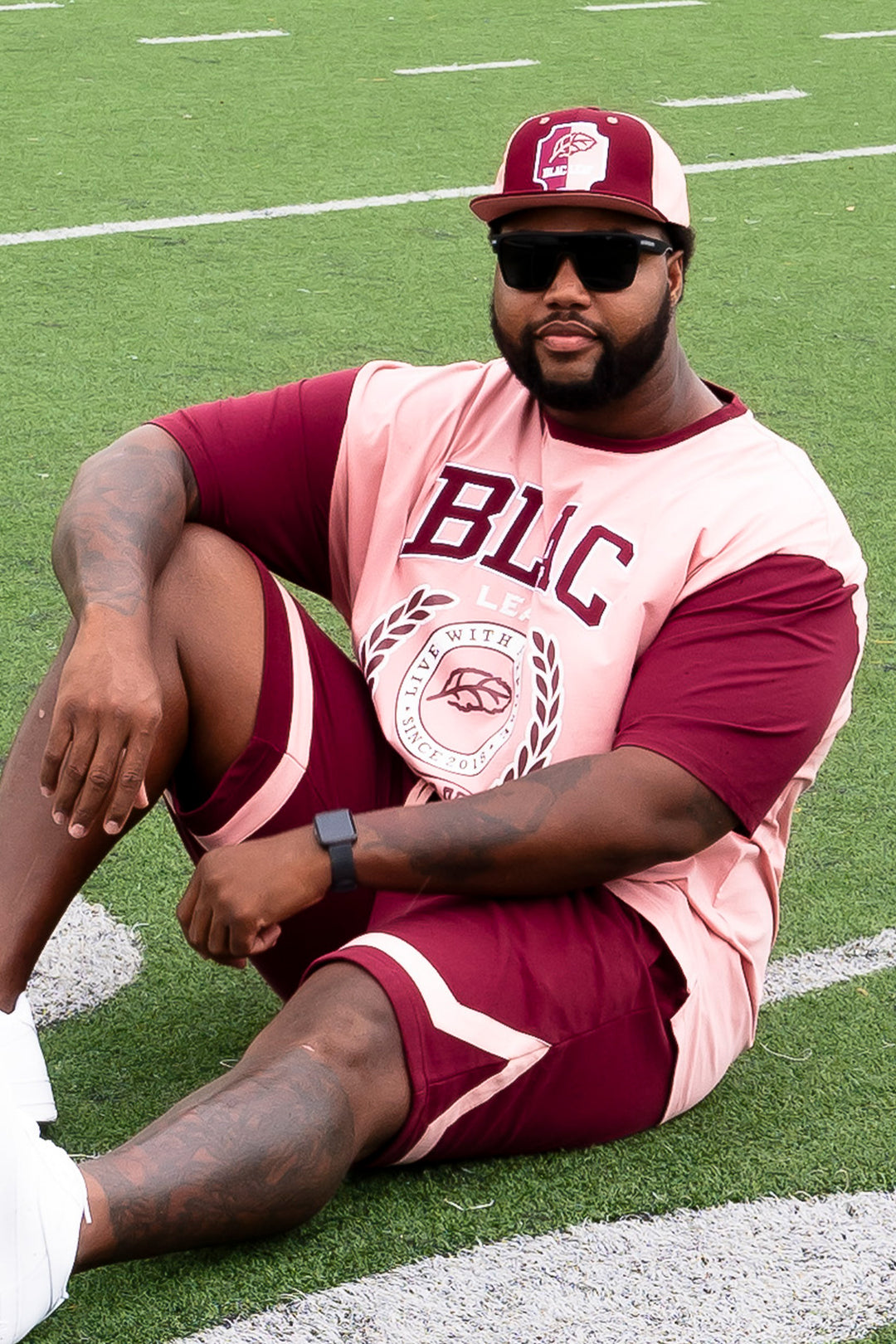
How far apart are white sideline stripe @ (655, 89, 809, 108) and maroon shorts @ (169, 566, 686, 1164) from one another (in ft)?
25.2

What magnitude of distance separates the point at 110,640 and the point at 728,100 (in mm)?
8272

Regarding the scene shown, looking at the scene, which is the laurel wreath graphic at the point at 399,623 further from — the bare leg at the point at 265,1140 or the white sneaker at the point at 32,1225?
the white sneaker at the point at 32,1225

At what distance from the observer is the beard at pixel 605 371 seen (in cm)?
259

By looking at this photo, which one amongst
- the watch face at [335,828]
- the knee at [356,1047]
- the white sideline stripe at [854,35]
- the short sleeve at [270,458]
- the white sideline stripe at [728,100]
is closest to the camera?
the knee at [356,1047]

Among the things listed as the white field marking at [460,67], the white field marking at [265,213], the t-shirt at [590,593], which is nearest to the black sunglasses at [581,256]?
the t-shirt at [590,593]

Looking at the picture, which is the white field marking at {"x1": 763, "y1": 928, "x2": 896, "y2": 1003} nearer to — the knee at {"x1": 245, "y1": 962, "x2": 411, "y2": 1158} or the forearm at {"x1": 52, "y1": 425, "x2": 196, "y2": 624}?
the knee at {"x1": 245, "y1": 962, "x2": 411, "y2": 1158}

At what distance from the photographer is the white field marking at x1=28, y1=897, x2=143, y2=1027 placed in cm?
286

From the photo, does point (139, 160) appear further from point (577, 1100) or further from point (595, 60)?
point (577, 1100)

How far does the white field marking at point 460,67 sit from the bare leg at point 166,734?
795cm

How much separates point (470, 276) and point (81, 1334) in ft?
16.9

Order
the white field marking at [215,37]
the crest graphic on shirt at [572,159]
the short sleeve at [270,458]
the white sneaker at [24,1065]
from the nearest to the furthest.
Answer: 1. the white sneaker at [24,1065]
2. the crest graphic on shirt at [572,159]
3. the short sleeve at [270,458]
4. the white field marking at [215,37]

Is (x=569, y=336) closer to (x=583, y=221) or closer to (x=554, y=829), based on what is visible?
(x=583, y=221)

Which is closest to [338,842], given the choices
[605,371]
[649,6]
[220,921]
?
[220,921]

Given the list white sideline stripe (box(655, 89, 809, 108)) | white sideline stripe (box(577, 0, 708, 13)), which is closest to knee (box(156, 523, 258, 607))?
white sideline stripe (box(655, 89, 809, 108))
